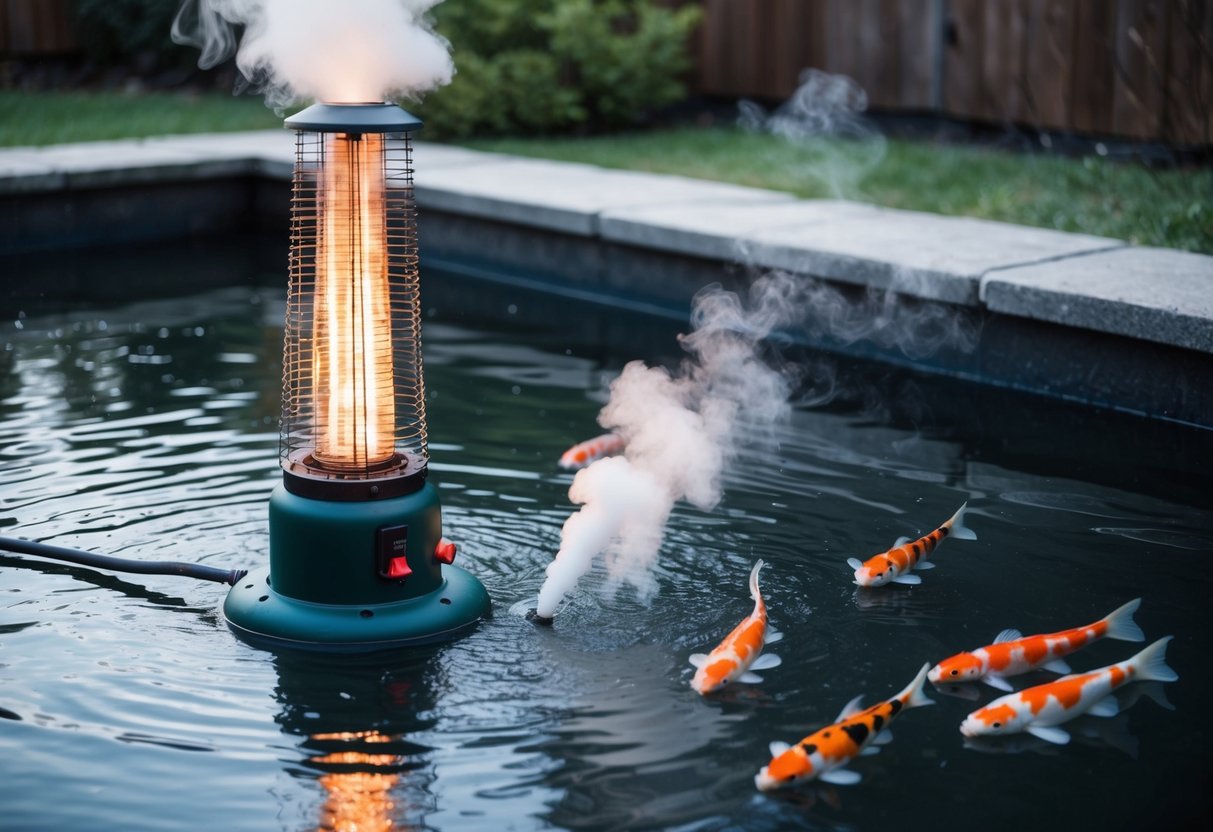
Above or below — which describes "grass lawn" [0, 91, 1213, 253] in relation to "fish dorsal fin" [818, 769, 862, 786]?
above

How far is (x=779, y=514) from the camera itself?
6.28m

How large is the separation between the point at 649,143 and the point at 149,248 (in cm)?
467

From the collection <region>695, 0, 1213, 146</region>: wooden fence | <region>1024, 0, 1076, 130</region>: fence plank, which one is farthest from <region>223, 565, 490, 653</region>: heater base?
<region>1024, 0, 1076, 130</region>: fence plank

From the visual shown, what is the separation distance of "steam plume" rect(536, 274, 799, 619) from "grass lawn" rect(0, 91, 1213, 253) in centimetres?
186

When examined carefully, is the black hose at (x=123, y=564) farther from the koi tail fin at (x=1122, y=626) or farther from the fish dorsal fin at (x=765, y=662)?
the koi tail fin at (x=1122, y=626)

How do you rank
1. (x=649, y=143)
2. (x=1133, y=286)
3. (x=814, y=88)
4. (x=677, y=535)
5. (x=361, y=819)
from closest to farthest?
(x=361, y=819), (x=677, y=535), (x=1133, y=286), (x=649, y=143), (x=814, y=88)

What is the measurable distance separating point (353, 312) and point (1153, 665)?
108 inches

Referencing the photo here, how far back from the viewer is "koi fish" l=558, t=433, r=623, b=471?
267 inches

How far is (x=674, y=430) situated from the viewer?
6.90 m

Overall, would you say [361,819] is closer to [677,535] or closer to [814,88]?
[677,535]

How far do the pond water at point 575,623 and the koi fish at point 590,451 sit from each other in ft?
0.40

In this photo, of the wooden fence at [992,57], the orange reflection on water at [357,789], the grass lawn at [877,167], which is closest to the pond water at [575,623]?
the orange reflection on water at [357,789]

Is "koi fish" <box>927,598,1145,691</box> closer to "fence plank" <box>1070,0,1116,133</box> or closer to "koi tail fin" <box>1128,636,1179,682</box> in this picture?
"koi tail fin" <box>1128,636,1179,682</box>

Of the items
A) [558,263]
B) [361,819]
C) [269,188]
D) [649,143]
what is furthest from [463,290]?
[361,819]
